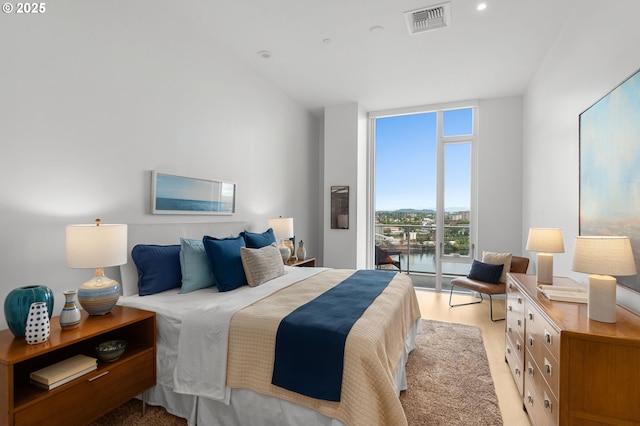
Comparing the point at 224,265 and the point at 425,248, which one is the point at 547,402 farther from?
the point at 425,248

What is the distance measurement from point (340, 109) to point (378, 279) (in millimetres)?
3269

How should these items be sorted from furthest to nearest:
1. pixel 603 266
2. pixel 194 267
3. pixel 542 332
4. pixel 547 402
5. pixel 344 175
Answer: pixel 344 175
pixel 194 267
pixel 542 332
pixel 547 402
pixel 603 266

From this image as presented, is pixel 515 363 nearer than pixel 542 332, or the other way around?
pixel 542 332

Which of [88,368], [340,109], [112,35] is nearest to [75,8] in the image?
[112,35]

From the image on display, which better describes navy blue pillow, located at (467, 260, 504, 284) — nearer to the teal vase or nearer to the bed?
the bed

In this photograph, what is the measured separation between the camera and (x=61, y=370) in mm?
1607

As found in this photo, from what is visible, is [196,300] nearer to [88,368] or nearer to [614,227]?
[88,368]

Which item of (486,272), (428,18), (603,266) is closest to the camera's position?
(603,266)

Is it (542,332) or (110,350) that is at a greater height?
(542,332)

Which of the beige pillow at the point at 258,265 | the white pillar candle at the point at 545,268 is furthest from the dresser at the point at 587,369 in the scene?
the beige pillow at the point at 258,265

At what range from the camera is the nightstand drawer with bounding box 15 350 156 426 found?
4.82 ft

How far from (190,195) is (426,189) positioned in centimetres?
380

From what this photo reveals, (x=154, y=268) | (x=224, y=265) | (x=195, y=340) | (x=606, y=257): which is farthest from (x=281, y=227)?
(x=606, y=257)

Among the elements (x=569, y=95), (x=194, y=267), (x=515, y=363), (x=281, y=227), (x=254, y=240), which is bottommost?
(x=515, y=363)
